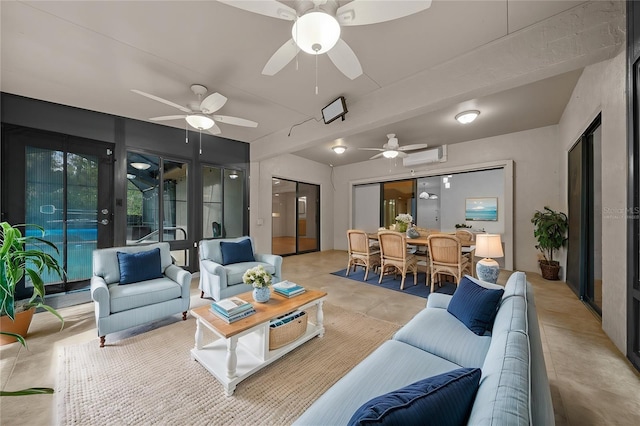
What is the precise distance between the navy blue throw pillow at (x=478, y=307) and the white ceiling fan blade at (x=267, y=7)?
7.39ft

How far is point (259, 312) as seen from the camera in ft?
6.68

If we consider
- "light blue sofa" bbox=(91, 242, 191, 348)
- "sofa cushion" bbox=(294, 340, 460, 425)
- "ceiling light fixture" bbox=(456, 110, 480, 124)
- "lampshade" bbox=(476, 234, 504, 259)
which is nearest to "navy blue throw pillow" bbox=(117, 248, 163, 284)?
"light blue sofa" bbox=(91, 242, 191, 348)

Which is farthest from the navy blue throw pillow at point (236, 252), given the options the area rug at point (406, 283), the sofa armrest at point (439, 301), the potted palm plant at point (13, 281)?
the sofa armrest at point (439, 301)

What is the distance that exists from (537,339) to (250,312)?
5.84 ft

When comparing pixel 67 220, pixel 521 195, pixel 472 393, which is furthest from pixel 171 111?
pixel 521 195

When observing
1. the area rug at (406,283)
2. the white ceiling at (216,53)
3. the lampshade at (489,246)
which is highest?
the white ceiling at (216,53)

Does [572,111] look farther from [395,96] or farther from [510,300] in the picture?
[510,300]

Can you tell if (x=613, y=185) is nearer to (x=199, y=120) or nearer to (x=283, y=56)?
(x=283, y=56)

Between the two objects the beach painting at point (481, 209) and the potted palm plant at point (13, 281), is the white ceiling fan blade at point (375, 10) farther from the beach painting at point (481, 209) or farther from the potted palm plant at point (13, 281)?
the beach painting at point (481, 209)

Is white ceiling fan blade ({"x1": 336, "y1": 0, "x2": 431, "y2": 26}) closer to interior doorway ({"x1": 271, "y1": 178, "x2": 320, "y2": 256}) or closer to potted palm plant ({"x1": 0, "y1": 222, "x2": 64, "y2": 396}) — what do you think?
potted palm plant ({"x1": 0, "y1": 222, "x2": 64, "y2": 396})

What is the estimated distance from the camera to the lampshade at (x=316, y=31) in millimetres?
1568

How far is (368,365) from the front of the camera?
1.32 m

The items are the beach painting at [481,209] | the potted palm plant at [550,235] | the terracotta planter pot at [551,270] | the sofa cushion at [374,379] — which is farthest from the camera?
the beach painting at [481,209]

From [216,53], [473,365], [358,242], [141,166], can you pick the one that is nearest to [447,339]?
[473,365]
